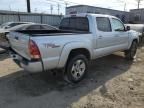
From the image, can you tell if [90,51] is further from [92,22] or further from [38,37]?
[38,37]

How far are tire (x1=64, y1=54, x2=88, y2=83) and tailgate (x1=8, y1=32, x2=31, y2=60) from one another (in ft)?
3.88

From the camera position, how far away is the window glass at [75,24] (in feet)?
18.4

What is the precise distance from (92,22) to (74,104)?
255 centimetres

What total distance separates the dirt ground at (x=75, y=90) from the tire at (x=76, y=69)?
0.17 m

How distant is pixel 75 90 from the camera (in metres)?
4.73

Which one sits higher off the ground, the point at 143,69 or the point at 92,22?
the point at 92,22

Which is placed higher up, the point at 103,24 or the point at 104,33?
the point at 103,24

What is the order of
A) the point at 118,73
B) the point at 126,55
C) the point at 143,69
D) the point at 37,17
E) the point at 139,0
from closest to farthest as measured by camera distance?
the point at 118,73 < the point at 143,69 < the point at 126,55 < the point at 37,17 < the point at 139,0

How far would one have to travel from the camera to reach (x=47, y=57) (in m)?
4.15

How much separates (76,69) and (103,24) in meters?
1.85

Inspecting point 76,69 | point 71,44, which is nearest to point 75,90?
point 76,69

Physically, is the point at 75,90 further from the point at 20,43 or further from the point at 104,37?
the point at 104,37

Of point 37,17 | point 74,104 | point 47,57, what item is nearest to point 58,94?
point 74,104

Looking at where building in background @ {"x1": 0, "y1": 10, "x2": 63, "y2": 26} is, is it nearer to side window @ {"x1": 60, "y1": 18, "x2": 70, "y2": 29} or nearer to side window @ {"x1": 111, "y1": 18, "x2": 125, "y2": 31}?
side window @ {"x1": 60, "y1": 18, "x2": 70, "y2": 29}
